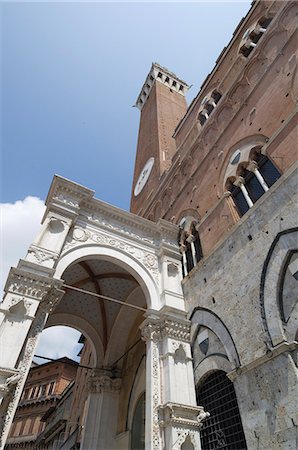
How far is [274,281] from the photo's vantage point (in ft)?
18.6

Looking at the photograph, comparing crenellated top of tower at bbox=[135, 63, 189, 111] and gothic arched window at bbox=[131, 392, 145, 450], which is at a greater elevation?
crenellated top of tower at bbox=[135, 63, 189, 111]

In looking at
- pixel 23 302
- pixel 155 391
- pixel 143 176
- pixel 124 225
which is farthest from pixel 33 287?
pixel 143 176

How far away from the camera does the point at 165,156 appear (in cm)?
1848

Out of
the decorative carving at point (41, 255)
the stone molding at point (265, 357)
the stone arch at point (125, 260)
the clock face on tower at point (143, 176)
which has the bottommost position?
the stone molding at point (265, 357)

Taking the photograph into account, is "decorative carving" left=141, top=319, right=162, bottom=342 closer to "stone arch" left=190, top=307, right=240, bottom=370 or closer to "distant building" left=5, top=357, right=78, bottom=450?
"stone arch" left=190, top=307, right=240, bottom=370

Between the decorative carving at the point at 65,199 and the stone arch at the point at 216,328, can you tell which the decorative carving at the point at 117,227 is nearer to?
the decorative carving at the point at 65,199

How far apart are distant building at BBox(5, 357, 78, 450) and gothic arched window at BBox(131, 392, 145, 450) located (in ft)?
68.8

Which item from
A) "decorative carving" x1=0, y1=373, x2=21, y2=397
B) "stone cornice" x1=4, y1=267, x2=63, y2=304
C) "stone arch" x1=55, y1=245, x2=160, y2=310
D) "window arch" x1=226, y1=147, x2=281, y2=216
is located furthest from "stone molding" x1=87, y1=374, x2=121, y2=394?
"window arch" x1=226, y1=147, x2=281, y2=216

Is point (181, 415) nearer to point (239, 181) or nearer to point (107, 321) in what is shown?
point (107, 321)

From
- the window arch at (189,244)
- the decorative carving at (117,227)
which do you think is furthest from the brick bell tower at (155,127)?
the decorative carving at (117,227)

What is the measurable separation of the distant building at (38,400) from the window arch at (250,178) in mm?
25950

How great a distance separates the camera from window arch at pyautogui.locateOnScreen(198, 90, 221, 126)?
41.9ft

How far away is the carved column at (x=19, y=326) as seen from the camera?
4.99m

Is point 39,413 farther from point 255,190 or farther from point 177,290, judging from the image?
point 255,190
